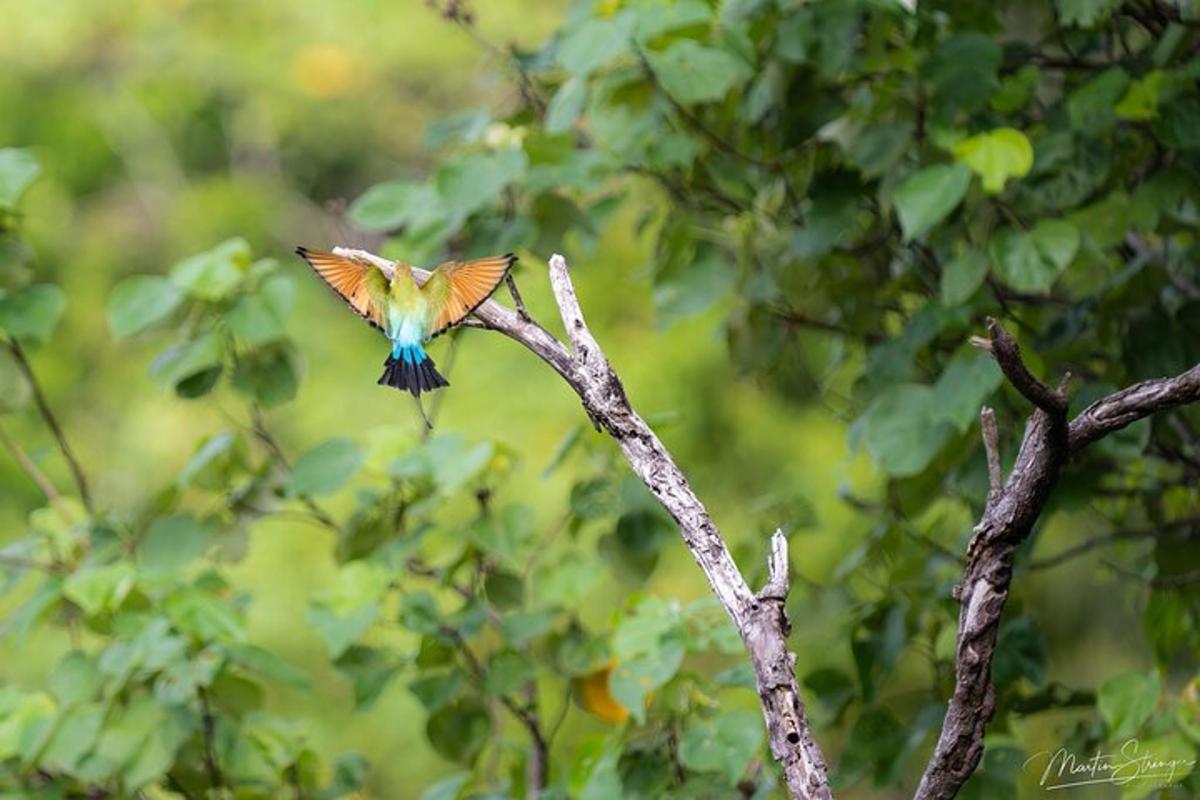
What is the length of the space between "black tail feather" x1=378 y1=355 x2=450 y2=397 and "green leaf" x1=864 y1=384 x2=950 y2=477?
0.63 metres

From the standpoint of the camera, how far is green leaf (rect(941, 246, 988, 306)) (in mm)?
1513

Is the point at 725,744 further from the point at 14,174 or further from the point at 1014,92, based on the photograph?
the point at 14,174

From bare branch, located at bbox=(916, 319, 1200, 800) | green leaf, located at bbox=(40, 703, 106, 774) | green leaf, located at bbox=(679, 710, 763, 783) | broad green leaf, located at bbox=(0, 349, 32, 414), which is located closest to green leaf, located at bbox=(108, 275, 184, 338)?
broad green leaf, located at bbox=(0, 349, 32, 414)

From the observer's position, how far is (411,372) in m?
0.98

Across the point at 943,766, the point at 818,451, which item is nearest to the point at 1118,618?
the point at 818,451

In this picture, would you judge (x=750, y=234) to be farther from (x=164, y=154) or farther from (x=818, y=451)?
(x=164, y=154)

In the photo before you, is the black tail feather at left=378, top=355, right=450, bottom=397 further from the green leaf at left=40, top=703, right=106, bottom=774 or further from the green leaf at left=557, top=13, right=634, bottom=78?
the green leaf at left=40, top=703, right=106, bottom=774

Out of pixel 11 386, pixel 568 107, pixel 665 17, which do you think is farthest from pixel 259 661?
pixel 665 17

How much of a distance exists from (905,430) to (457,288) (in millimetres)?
649

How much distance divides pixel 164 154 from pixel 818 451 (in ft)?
7.66

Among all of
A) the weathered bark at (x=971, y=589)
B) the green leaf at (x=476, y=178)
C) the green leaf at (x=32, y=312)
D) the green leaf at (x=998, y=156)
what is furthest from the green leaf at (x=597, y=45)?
the weathered bark at (x=971, y=589)

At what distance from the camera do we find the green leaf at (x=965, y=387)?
4.74 feet

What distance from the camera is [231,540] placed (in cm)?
176

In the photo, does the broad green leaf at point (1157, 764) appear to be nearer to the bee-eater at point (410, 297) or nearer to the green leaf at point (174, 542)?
the bee-eater at point (410, 297)
